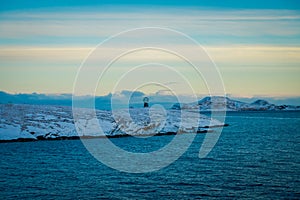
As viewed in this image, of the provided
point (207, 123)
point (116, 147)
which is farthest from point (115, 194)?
point (207, 123)

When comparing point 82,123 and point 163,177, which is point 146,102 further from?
point 163,177

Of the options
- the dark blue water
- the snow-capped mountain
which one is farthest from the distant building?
the dark blue water

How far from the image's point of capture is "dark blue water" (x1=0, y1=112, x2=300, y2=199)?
3472 cm

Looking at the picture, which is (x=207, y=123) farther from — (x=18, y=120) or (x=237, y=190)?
(x=237, y=190)

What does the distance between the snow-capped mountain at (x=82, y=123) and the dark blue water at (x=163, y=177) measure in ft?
62.5

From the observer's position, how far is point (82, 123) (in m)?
86.6

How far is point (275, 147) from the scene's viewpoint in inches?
2549

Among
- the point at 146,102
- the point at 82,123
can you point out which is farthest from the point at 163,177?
the point at 146,102

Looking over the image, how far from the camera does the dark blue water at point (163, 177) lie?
34719mm

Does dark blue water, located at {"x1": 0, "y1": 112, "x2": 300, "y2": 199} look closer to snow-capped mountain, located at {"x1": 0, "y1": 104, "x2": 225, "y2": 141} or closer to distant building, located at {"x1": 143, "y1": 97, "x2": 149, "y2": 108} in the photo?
snow-capped mountain, located at {"x1": 0, "y1": 104, "x2": 225, "y2": 141}

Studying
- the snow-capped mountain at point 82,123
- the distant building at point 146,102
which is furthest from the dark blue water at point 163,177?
the distant building at point 146,102

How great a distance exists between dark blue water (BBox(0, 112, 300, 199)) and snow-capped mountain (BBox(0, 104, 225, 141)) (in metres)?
19.0

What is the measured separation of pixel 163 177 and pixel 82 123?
155 ft

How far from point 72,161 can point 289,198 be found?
88.7 feet
